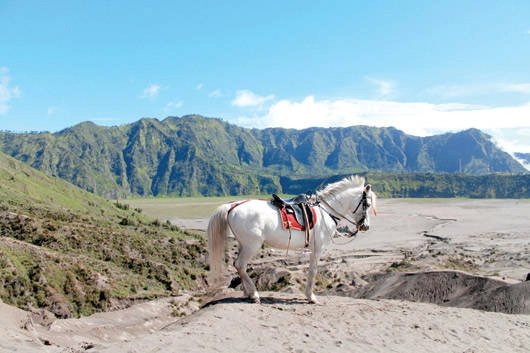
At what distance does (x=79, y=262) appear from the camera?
80.2 feet

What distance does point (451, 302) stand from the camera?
14.7 metres

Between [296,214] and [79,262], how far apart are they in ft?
63.3

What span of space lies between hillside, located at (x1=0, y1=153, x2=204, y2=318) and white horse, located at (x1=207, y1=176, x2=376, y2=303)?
13.8m

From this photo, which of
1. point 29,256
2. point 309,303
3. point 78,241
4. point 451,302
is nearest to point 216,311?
point 309,303

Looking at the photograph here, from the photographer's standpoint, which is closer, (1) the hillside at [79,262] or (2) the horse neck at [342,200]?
(2) the horse neck at [342,200]

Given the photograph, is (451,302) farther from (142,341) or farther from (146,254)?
(146,254)

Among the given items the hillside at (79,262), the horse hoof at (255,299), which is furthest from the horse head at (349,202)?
the hillside at (79,262)

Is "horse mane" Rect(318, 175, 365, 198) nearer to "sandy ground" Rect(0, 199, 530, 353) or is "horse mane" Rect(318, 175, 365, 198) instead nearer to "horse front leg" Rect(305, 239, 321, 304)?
"horse front leg" Rect(305, 239, 321, 304)

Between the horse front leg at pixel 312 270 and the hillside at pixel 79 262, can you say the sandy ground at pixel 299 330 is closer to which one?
the horse front leg at pixel 312 270

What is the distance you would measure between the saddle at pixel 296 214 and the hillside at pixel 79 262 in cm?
1503

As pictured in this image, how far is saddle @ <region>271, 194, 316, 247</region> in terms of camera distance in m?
9.55

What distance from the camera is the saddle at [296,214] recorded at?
31.3ft

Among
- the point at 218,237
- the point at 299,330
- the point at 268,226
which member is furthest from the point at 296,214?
the point at 299,330

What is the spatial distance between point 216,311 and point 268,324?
1.21m
